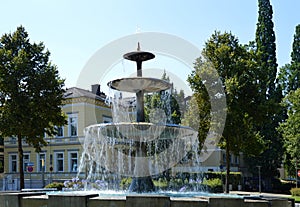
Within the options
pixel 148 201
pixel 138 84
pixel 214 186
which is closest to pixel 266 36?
pixel 214 186

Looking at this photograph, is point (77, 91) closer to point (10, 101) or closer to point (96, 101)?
point (96, 101)

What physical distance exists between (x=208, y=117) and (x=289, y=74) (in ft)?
98.4

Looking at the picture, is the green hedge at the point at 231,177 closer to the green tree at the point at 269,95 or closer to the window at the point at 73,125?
the green tree at the point at 269,95

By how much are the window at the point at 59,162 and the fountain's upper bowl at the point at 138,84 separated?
31697 millimetres

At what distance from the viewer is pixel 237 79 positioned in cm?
2506

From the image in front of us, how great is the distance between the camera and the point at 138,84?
1512 centimetres

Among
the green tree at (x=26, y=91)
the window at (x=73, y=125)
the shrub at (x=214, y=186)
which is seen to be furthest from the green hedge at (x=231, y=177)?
the green tree at (x=26, y=91)

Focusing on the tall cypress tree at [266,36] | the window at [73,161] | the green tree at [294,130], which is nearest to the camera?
the green tree at [294,130]

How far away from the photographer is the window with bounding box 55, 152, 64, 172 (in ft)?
150

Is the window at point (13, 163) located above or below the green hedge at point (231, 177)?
above

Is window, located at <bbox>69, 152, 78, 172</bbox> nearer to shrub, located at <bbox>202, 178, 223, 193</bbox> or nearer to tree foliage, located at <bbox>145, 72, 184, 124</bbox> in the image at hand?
tree foliage, located at <bbox>145, 72, 184, 124</bbox>

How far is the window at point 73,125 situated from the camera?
45.3 meters

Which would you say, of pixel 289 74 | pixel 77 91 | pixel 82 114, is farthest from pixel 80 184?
pixel 289 74

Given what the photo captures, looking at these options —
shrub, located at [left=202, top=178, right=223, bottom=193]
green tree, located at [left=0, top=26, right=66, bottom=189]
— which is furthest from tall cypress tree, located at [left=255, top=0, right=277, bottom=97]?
green tree, located at [left=0, top=26, right=66, bottom=189]
